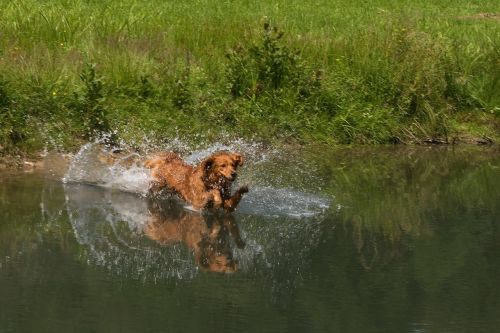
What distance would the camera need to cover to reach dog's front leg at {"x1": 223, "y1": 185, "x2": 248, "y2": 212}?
33.9 ft

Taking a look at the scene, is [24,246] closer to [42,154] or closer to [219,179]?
[219,179]

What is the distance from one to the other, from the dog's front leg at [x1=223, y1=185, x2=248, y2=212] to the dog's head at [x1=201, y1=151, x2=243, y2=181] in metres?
0.14

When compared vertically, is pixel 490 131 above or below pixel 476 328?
below

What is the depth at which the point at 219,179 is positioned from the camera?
10.4 m

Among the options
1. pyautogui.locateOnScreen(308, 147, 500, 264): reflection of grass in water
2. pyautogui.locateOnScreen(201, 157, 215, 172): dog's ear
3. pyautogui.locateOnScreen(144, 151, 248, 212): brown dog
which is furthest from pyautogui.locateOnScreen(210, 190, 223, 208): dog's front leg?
pyautogui.locateOnScreen(308, 147, 500, 264): reflection of grass in water

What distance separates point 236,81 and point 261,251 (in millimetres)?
5603

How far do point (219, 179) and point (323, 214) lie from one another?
97 cm

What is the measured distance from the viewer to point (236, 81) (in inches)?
570

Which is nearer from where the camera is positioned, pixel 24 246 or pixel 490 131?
pixel 24 246

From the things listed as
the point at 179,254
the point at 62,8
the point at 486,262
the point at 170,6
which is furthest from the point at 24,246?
the point at 170,6

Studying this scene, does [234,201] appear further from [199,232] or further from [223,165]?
[199,232]

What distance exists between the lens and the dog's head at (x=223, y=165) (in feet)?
33.6

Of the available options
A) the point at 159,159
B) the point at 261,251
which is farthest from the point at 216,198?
the point at 261,251

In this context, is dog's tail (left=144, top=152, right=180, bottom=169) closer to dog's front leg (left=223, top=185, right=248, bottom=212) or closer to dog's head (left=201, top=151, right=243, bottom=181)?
dog's head (left=201, top=151, right=243, bottom=181)
